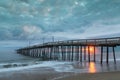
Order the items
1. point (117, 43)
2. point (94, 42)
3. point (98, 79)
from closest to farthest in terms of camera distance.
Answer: point (98, 79) < point (117, 43) < point (94, 42)

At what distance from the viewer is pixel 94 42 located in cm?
2972

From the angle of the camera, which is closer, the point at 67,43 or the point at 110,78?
the point at 110,78

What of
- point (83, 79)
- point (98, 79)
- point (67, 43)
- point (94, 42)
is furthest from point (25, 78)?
point (67, 43)

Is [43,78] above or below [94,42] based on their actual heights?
below

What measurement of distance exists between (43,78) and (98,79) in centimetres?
432

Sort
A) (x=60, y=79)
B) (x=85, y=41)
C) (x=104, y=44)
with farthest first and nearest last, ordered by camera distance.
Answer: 1. (x=85, y=41)
2. (x=104, y=44)
3. (x=60, y=79)

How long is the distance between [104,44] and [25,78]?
13195mm

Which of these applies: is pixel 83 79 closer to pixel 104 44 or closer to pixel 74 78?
pixel 74 78

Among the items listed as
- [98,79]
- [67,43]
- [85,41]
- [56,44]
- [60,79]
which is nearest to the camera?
[98,79]

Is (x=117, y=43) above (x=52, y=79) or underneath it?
above

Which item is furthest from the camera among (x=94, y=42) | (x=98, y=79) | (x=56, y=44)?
(x=56, y=44)

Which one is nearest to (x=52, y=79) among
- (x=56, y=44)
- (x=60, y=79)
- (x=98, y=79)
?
(x=60, y=79)

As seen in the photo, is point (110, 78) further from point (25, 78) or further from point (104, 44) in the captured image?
point (104, 44)

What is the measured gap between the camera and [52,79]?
16734mm
